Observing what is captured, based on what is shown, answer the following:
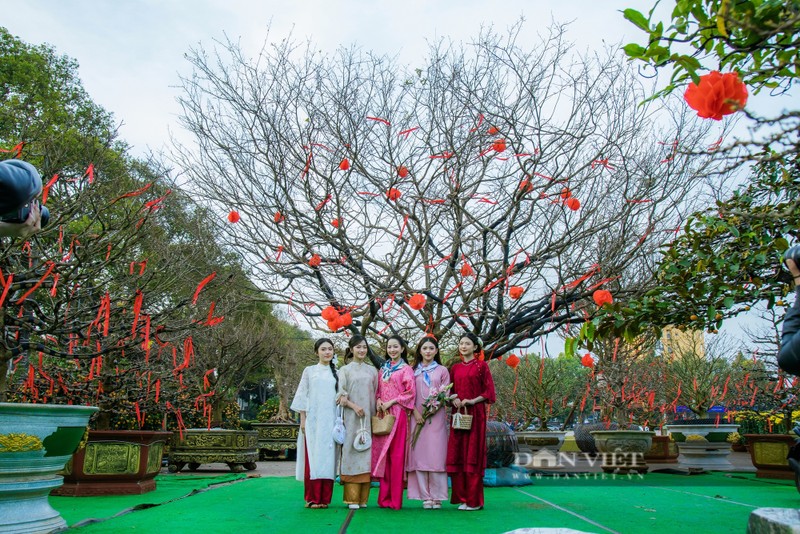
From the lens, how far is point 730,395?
23.7m

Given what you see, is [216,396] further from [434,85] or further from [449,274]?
[434,85]

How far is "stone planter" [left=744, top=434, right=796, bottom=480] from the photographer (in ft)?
27.2

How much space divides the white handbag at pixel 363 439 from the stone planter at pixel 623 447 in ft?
19.9

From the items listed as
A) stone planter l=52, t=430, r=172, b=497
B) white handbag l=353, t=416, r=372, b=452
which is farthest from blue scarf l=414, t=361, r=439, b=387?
stone planter l=52, t=430, r=172, b=497

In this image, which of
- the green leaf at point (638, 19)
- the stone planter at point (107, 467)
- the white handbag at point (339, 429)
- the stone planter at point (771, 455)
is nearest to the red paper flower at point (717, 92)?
the green leaf at point (638, 19)

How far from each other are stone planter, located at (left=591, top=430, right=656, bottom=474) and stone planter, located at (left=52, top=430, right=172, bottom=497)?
7167 millimetres

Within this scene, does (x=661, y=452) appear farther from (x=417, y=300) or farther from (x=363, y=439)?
(x=363, y=439)

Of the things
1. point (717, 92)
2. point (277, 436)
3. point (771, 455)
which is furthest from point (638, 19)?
point (277, 436)

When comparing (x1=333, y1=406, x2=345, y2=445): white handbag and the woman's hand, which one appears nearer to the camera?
(x1=333, y1=406, x2=345, y2=445): white handbag

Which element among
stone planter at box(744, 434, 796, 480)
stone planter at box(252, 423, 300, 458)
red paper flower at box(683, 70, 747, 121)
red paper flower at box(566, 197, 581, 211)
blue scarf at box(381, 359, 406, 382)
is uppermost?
red paper flower at box(566, 197, 581, 211)

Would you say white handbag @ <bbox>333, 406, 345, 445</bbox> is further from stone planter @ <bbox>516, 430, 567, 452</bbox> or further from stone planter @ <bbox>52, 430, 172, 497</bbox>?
stone planter @ <bbox>516, 430, 567, 452</bbox>

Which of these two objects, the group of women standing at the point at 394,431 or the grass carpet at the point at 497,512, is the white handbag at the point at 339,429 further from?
the grass carpet at the point at 497,512

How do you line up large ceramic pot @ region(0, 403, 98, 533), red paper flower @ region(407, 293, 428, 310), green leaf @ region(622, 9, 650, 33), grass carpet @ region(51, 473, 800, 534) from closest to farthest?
1. green leaf @ region(622, 9, 650, 33)
2. large ceramic pot @ region(0, 403, 98, 533)
3. grass carpet @ region(51, 473, 800, 534)
4. red paper flower @ region(407, 293, 428, 310)

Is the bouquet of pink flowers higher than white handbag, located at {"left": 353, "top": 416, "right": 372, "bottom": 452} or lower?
higher
